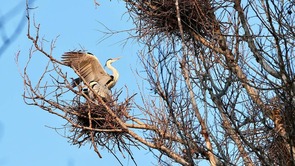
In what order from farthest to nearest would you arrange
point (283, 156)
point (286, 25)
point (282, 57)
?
point (283, 156)
point (286, 25)
point (282, 57)

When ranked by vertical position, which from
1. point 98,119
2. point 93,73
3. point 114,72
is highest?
point 114,72

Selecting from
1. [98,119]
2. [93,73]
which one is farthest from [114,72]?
[98,119]

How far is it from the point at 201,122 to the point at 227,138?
0.51 meters

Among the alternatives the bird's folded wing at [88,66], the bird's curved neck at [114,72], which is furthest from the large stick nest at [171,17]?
the bird's curved neck at [114,72]

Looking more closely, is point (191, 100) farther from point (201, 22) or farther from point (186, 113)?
point (201, 22)

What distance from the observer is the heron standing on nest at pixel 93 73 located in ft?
25.2

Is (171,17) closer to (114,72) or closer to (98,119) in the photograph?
(98,119)

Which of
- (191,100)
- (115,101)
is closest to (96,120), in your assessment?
(115,101)

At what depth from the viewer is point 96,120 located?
6523mm

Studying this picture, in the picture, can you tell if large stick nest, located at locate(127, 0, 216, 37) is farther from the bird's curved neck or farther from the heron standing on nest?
the bird's curved neck

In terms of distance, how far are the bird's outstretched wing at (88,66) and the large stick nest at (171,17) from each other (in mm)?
1785

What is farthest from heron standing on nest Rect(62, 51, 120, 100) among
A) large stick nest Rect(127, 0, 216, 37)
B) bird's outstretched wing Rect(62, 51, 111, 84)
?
large stick nest Rect(127, 0, 216, 37)

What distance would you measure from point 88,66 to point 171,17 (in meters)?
2.51

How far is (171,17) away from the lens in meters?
5.80
